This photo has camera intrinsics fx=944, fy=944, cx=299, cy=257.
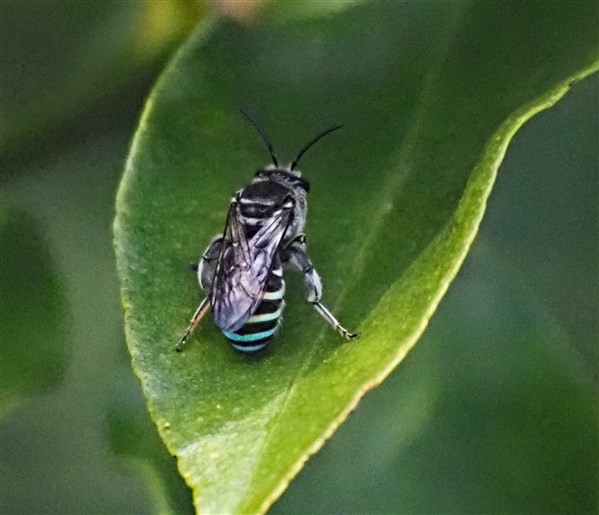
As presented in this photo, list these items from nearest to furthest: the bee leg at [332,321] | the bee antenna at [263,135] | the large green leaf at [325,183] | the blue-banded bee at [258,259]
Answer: the large green leaf at [325,183], the bee leg at [332,321], the blue-banded bee at [258,259], the bee antenna at [263,135]

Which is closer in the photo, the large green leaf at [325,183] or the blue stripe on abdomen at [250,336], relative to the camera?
the large green leaf at [325,183]

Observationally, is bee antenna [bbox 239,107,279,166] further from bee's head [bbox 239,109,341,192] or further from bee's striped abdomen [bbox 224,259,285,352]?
bee's striped abdomen [bbox 224,259,285,352]

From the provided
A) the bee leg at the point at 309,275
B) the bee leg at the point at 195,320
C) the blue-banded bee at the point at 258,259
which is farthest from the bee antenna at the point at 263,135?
the bee leg at the point at 195,320

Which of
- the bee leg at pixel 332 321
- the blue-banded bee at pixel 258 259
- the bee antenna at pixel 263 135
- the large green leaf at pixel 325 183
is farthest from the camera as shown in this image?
the bee antenna at pixel 263 135

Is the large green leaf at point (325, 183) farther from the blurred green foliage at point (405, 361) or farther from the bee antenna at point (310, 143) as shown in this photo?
the blurred green foliage at point (405, 361)

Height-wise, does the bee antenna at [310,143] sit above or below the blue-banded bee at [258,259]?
above

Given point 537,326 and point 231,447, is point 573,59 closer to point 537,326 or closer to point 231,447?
point 537,326

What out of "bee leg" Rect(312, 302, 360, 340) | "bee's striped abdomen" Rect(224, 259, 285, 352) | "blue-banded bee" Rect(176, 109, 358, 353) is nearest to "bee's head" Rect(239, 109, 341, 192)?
"blue-banded bee" Rect(176, 109, 358, 353)
